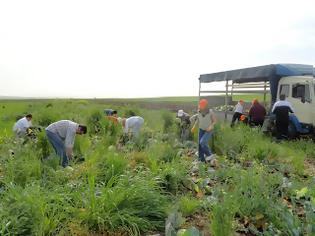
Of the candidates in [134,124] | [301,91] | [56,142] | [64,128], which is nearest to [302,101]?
[301,91]

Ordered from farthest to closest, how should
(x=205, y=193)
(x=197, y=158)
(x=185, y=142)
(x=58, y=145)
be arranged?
1. (x=185, y=142)
2. (x=197, y=158)
3. (x=58, y=145)
4. (x=205, y=193)

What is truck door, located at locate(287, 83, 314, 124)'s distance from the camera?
14594 millimetres

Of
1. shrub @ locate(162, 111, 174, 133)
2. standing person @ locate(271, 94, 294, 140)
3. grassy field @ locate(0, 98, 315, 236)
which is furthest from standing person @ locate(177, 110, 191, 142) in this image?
grassy field @ locate(0, 98, 315, 236)

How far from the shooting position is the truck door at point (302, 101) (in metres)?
14.6

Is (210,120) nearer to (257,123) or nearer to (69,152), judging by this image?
(69,152)

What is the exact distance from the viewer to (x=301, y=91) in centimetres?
1482

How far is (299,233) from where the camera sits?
15.7 ft

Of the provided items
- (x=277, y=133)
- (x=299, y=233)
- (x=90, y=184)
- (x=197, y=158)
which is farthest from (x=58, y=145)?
(x=277, y=133)

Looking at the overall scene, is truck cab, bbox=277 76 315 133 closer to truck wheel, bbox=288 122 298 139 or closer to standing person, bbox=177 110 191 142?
truck wheel, bbox=288 122 298 139

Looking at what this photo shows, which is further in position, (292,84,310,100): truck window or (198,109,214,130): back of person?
(292,84,310,100): truck window

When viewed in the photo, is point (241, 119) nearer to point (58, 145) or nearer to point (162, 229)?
point (58, 145)

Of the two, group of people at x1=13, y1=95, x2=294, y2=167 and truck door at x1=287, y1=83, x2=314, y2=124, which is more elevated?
truck door at x1=287, y1=83, x2=314, y2=124

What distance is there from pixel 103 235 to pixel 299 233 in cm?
210

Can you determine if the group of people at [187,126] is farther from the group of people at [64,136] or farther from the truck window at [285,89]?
the truck window at [285,89]
